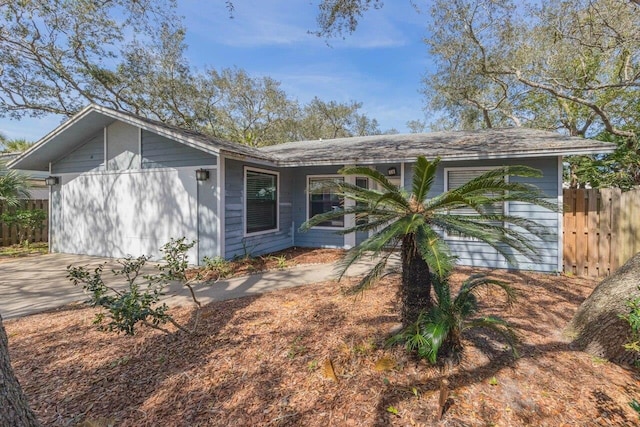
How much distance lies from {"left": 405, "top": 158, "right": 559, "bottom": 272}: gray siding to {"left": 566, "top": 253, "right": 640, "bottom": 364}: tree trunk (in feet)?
9.77

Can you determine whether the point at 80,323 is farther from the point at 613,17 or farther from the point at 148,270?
the point at 613,17

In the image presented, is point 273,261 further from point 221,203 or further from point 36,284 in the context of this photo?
point 36,284

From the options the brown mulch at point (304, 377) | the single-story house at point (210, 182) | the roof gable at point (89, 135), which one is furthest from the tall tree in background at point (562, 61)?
the brown mulch at point (304, 377)

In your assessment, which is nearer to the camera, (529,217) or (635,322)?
(635,322)

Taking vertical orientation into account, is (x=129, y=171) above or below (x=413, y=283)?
above

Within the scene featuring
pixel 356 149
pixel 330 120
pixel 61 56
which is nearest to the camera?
pixel 356 149

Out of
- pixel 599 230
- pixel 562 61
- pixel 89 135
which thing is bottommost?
pixel 599 230

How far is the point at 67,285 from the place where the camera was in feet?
19.5

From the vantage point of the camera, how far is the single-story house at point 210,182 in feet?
22.0

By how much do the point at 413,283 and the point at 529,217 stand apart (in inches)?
213

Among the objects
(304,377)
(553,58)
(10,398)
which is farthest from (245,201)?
(553,58)

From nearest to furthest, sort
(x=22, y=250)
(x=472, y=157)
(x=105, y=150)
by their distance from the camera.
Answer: (x=472, y=157)
(x=105, y=150)
(x=22, y=250)

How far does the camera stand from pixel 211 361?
3.01 meters

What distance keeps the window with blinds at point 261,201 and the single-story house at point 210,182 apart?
1.1 inches
